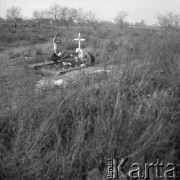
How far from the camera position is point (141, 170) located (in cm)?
231

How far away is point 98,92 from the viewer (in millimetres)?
3578

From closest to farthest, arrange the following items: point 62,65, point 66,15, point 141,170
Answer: point 141,170 < point 62,65 < point 66,15

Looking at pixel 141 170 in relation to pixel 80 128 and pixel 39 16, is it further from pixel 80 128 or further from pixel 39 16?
pixel 39 16

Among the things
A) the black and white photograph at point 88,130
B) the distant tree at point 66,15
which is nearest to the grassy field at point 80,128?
the black and white photograph at point 88,130

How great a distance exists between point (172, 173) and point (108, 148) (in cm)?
75

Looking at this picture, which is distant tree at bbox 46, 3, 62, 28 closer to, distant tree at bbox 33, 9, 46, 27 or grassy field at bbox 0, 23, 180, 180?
distant tree at bbox 33, 9, 46, 27

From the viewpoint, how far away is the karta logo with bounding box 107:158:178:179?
88.4 inches

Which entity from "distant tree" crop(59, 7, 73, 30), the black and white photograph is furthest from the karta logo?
Result: "distant tree" crop(59, 7, 73, 30)

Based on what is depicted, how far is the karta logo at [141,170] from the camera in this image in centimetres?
225

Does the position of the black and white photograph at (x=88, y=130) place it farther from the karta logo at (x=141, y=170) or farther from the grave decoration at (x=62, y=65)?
the grave decoration at (x=62, y=65)

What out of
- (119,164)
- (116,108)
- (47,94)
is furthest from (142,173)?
(47,94)

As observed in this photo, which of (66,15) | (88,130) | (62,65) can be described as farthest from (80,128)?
(66,15)

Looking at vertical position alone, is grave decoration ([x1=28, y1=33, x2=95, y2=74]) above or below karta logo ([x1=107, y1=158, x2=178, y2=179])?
above

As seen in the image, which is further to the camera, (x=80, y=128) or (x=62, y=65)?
(x=62, y=65)
